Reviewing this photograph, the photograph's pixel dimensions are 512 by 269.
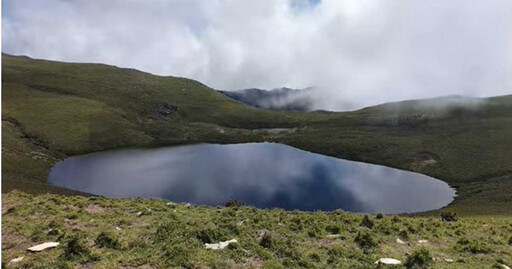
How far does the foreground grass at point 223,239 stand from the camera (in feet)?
55.5

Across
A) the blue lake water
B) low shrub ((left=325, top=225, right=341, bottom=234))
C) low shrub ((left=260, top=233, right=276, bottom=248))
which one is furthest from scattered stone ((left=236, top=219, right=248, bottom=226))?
the blue lake water

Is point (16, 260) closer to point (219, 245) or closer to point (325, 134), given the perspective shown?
point (219, 245)

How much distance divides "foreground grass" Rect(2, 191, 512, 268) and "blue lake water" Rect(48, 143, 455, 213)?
5374 centimetres

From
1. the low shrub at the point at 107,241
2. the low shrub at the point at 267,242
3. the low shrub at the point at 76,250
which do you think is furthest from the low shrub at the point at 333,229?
the low shrub at the point at 76,250

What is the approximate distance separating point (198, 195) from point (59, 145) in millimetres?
74344

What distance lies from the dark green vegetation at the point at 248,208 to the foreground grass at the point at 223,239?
85 millimetres

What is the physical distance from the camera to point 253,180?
346ft

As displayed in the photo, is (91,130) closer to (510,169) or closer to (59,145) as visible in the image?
(59,145)

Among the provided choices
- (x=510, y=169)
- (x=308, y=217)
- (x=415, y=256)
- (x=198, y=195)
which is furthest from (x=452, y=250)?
(x=510, y=169)

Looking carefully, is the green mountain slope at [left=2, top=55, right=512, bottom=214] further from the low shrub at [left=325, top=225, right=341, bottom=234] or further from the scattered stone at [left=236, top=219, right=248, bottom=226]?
the scattered stone at [left=236, top=219, right=248, bottom=226]

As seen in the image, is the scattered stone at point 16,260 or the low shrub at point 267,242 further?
the low shrub at point 267,242

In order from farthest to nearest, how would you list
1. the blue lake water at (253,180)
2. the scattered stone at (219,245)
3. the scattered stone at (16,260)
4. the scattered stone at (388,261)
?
1. the blue lake water at (253,180)
2. the scattered stone at (219,245)
3. the scattered stone at (388,261)
4. the scattered stone at (16,260)

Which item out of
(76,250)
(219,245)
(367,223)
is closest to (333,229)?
(367,223)

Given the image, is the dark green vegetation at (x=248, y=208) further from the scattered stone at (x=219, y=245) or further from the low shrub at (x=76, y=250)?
the scattered stone at (x=219, y=245)
